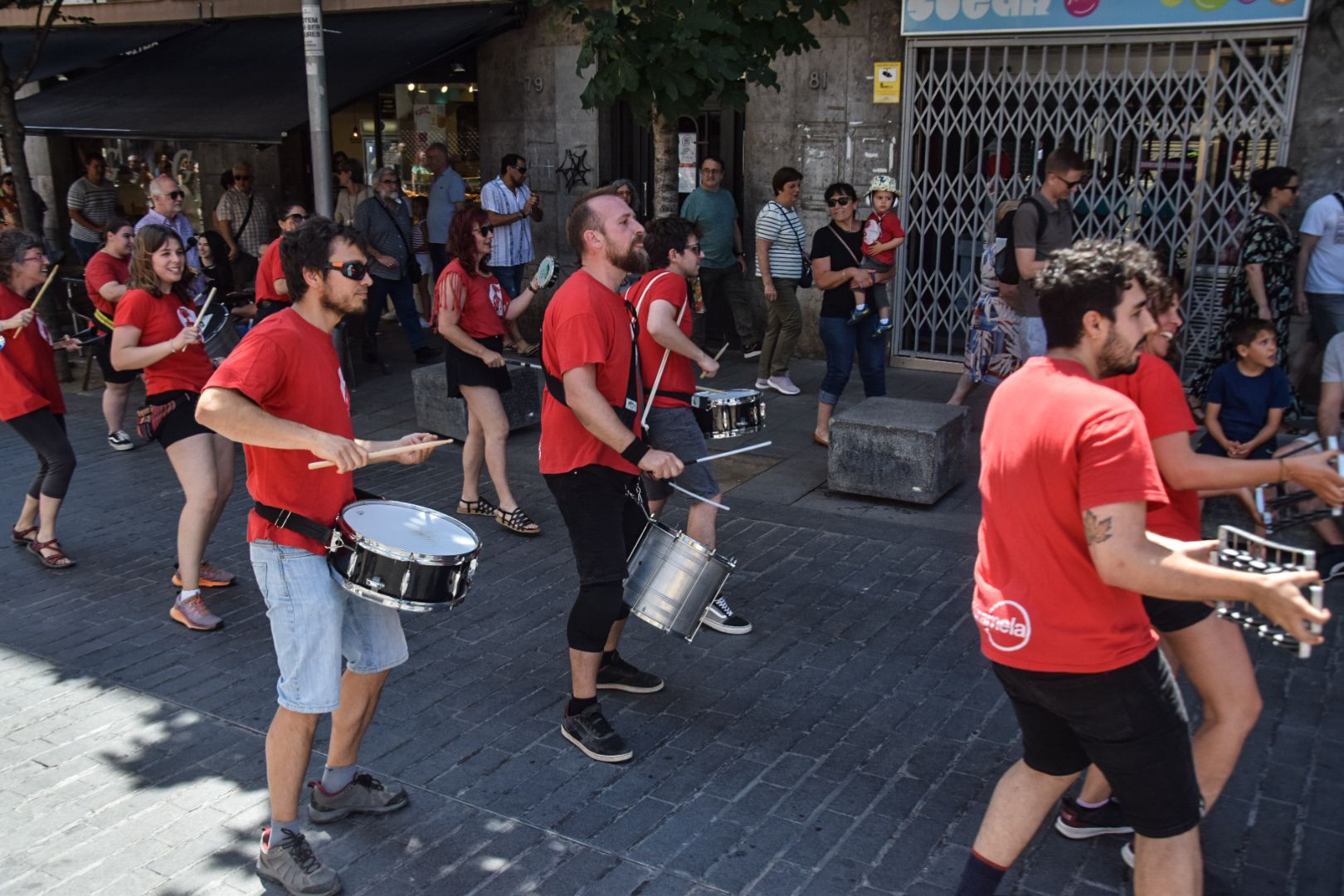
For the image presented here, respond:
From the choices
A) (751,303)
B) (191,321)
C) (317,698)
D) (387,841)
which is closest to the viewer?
(317,698)

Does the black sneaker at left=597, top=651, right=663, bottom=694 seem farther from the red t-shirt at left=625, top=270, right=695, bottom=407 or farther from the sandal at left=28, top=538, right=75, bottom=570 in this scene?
the sandal at left=28, top=538, right=75, bottom=570

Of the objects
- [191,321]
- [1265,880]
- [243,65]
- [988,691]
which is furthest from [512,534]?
[243,65]

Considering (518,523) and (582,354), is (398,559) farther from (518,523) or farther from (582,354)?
(518,523)

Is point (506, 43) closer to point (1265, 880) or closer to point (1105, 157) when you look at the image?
point (1105, 157)

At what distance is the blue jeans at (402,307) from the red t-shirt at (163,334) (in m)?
5.36

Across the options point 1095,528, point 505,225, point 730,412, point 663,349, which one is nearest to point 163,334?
point 663,349

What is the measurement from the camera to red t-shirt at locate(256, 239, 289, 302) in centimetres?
755

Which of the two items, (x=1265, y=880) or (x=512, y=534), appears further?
A: (x=512, y=534)

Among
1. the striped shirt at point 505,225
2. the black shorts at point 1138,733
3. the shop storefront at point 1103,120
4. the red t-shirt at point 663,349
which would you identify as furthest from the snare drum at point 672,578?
the striped shirt at point 505,225

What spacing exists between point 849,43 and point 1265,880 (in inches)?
328

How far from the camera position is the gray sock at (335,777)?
390 centimetres

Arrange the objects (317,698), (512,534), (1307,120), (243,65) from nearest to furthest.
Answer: (317,698), (512,534), (1307,120), (243,65)

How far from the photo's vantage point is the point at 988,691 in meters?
4.78

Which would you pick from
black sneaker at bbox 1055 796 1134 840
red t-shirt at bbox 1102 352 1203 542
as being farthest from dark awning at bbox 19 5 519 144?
black sneaker at bbox 1055 796 1134 840
